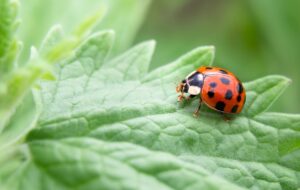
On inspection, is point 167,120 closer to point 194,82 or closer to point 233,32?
point 194,82

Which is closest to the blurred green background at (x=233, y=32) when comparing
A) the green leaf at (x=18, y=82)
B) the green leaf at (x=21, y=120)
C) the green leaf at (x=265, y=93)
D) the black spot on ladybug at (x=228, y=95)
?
the green leaf at (x=21, y=120)

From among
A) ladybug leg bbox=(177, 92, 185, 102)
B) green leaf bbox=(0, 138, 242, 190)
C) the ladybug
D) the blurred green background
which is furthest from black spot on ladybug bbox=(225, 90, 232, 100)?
the blurred green background

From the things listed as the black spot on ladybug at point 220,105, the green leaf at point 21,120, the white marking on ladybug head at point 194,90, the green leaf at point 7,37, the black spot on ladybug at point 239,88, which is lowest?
the green leaf at point 21,120

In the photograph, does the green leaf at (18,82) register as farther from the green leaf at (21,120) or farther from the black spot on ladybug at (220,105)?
the black spot on ladybug at (220,105)

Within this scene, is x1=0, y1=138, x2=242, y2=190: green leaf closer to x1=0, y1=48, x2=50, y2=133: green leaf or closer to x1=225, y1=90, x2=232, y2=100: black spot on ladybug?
x1=0, y1=48, x2=50, y2=133: green leaf

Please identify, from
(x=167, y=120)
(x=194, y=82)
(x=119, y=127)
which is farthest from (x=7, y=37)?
(x=194, y=82)

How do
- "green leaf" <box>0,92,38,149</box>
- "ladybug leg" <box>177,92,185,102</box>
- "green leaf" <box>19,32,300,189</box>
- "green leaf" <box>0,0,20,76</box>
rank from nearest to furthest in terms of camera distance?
"green leaf" <box>0,0,20,76</box> → "green leaf" <box>19,32,300,189</box> → "ladybug leg" <box>177,92,185,102</box> → "green leaf" <box>0,92,38,149</box>

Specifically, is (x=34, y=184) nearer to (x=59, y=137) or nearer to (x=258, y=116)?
(x=59, y=137)
